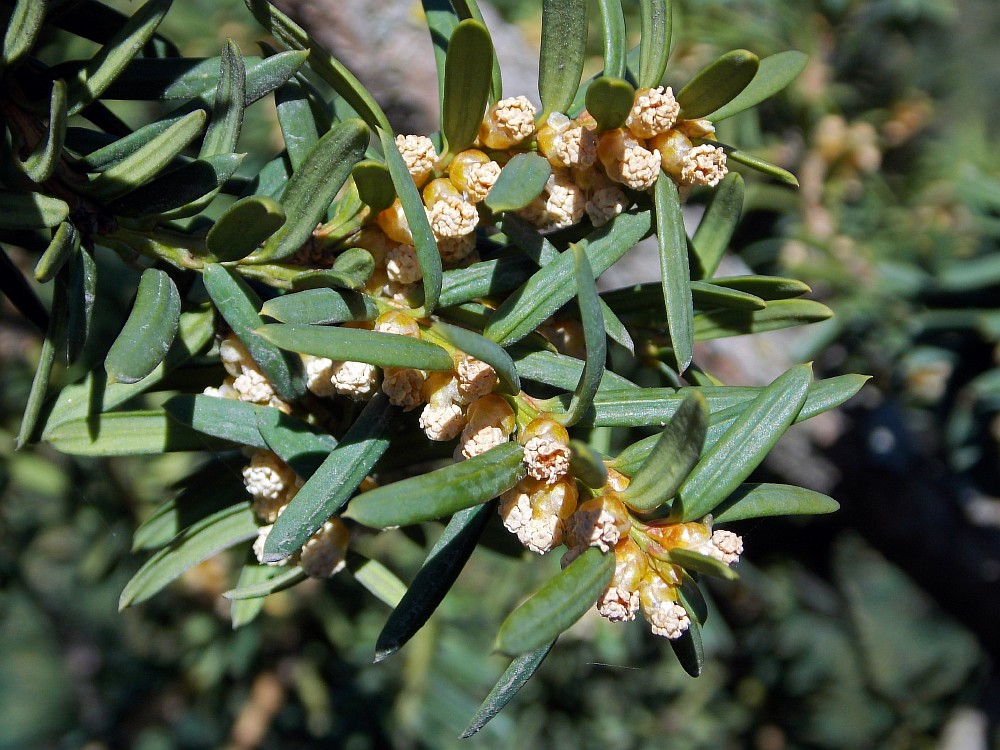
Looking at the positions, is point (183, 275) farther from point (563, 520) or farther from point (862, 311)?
point (862, 311)

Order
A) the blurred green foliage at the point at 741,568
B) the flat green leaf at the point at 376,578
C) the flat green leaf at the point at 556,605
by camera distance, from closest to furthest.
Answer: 1. the flat green leaf at the point at 556,605
2. the flat green leaf at the point at 376,578
3. the blurred green foliage at the point at 741,568

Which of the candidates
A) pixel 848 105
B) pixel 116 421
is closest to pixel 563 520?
pixel 116 421

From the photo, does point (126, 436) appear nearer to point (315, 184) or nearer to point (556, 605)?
point (315, 184)

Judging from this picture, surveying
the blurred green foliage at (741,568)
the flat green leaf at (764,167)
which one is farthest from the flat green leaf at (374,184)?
the blurred green foliage at (741,568)

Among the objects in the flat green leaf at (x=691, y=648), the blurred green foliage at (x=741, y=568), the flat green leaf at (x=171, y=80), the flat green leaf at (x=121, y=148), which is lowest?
the blurred green foliage at (x=741, y=568)

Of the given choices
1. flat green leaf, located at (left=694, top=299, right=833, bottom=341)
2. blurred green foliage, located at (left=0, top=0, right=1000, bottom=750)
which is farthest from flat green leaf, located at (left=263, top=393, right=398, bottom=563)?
blurred green foliage, located at (left=0, top=0, right=1000, bottom=750)

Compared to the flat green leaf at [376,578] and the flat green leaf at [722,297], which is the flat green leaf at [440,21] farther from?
the flat green leaf at [376,578]

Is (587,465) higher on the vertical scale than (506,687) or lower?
higher

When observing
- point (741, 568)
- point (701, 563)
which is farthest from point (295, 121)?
point (741, 568)
